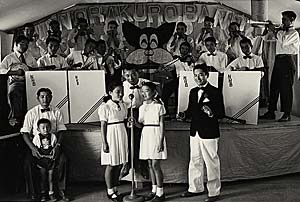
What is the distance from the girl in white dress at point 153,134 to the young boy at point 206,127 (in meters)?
0.30

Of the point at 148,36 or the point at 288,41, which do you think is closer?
the point at 288,41

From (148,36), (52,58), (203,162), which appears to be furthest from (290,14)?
(148,36)

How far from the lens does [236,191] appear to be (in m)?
5.07

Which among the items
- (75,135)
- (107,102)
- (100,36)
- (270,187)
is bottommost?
(270,187)

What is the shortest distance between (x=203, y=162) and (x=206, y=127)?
423 millimetres

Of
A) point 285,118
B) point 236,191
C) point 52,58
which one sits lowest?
point 236,191

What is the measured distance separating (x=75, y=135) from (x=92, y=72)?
73cm

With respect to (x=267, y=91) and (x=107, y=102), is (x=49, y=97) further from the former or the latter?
(x=267, y=91)

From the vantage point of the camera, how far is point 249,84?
559cm

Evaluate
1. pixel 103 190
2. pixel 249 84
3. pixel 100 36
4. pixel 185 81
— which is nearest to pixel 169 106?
pixel 185 81

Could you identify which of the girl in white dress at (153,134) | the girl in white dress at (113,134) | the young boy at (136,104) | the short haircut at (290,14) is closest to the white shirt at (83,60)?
the young boy at (136,104)

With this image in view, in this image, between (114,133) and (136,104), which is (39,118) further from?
(136,104)

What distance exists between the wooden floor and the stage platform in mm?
82

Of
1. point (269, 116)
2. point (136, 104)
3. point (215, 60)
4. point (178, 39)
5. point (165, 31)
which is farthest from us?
point (165, 31)
